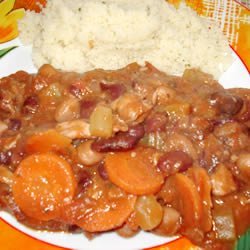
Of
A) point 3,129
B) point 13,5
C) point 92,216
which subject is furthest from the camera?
point 13,5

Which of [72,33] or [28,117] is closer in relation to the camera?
[28,117]

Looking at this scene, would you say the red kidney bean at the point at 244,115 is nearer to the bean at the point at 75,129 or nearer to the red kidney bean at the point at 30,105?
the bean at the point at 75,129

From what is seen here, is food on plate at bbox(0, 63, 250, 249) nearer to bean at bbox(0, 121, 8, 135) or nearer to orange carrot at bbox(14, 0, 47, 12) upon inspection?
bean at bbox(0, 121, 8, 135)

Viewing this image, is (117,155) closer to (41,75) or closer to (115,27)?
(41,75)

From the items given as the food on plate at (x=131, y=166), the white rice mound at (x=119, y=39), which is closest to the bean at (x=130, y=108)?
the food on plate at (x=131, y=166)

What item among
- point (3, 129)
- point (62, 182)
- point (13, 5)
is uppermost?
point (13, 5)

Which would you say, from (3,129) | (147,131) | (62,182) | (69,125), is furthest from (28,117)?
(147,131)

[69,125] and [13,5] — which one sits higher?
[13,5]

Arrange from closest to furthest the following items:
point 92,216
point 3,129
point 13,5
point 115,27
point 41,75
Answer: point 92,216
point 3,129
point 41,75
point 115,27
point 13,5
